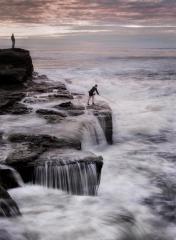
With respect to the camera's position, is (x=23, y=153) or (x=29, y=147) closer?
(x=23, y=153)

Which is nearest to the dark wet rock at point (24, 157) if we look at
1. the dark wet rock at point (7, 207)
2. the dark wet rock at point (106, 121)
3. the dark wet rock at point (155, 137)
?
the dark wet rock at point (7, 207)

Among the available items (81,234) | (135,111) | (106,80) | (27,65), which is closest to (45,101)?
(135,111)

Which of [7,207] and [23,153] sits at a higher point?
[23,153]

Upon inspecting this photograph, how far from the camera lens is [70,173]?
12.2 meters

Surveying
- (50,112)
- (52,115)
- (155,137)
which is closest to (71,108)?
(50,112)

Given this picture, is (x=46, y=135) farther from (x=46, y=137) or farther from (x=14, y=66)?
(x=14, y=66)

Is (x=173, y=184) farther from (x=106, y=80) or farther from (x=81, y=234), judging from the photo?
(x=106, y=80)

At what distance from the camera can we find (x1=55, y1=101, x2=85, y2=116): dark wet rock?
19206 millimetres

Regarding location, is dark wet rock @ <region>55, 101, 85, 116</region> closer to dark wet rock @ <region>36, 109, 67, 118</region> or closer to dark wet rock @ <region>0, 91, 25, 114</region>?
dark wet rock @ <region>36, 109, 67, 118</region>

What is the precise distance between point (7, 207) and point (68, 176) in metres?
2.68

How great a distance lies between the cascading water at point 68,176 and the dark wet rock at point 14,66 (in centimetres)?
1482

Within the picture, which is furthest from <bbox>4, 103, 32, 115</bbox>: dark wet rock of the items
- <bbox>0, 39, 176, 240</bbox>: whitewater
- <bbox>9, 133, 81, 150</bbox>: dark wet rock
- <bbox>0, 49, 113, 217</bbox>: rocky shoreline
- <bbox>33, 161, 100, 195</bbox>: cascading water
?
<bbox>33, 161, 100, 195</bbox>: cascading water

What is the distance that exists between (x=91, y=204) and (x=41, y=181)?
5.63 ft

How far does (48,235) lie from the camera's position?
957 cm
